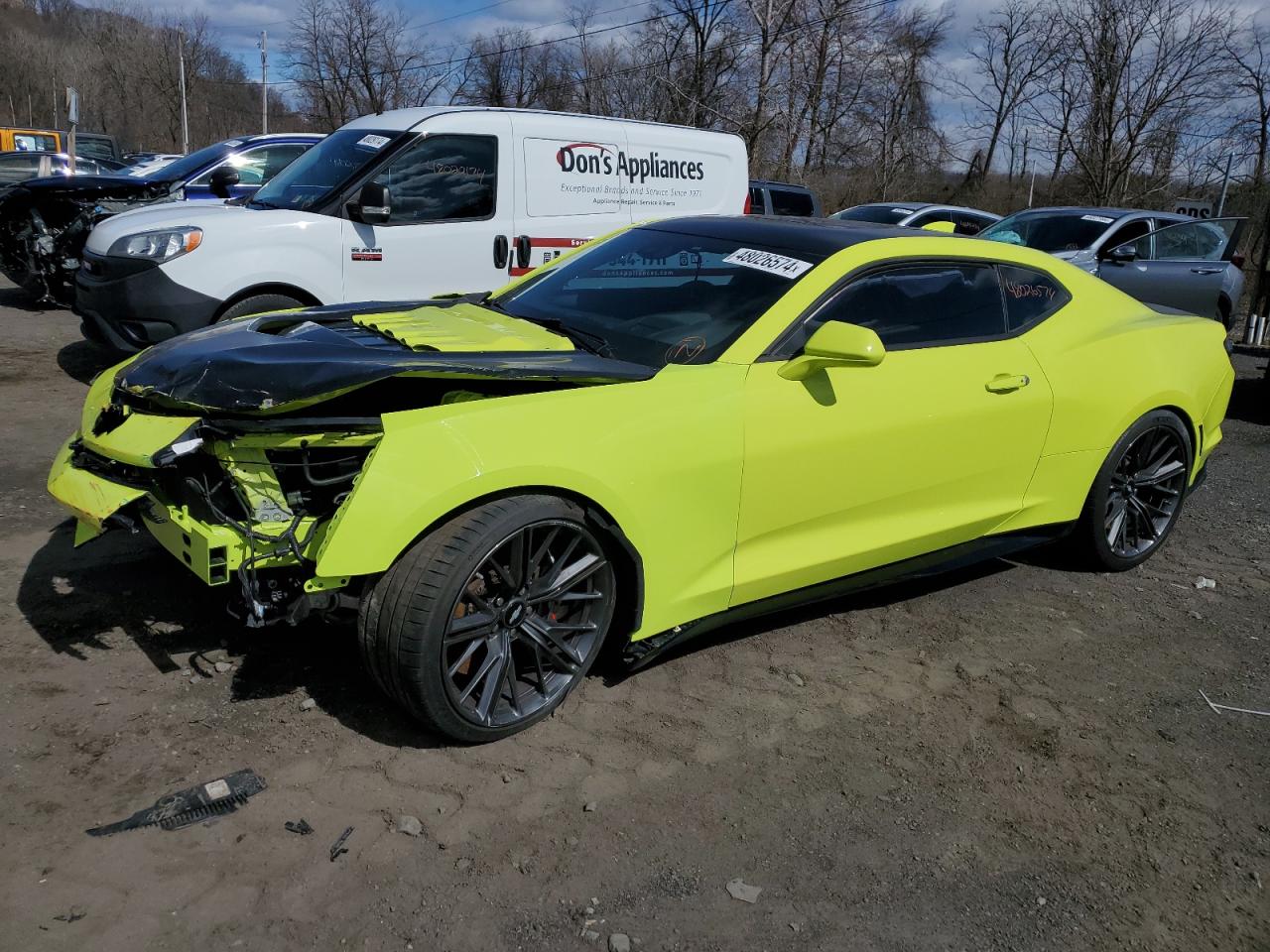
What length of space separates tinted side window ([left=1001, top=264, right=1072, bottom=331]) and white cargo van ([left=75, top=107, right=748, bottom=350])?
147 inches

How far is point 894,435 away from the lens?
358 centimetres

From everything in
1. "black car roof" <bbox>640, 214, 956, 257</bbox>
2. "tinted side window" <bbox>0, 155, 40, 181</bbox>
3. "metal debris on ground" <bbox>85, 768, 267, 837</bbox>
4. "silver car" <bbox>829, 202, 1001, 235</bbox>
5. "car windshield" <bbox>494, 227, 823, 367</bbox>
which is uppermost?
"tinted side window" <bbox>0, 155, 40, 181</bbox>

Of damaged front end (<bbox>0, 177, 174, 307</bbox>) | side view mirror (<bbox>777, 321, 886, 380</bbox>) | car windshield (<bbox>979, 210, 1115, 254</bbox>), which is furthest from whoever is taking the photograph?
car windshield (<bbox>979, 210, 1115, 254</bbox>)

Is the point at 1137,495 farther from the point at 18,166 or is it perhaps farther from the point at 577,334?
the point at 18,166

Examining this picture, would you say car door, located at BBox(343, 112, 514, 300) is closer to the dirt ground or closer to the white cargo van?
the white cargo van

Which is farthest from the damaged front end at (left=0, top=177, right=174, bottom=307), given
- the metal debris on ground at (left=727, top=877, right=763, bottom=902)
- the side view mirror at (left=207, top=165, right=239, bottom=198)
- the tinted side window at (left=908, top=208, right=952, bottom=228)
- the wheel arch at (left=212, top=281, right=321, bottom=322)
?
the tinted side window at (left=908, top=208, right=952, bottom=228)

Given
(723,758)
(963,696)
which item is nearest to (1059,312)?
(963,696)

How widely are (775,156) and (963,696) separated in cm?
2679

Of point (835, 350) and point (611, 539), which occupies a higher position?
point (835, 350)

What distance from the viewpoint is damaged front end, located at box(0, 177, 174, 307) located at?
939 centimetres

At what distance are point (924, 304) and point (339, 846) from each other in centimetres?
281

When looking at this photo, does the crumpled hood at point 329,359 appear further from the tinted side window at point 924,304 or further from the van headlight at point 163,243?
the van headlight at point 163,243

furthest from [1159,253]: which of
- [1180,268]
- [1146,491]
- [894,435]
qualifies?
[894,435]

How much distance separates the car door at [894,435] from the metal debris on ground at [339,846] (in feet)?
4.80
